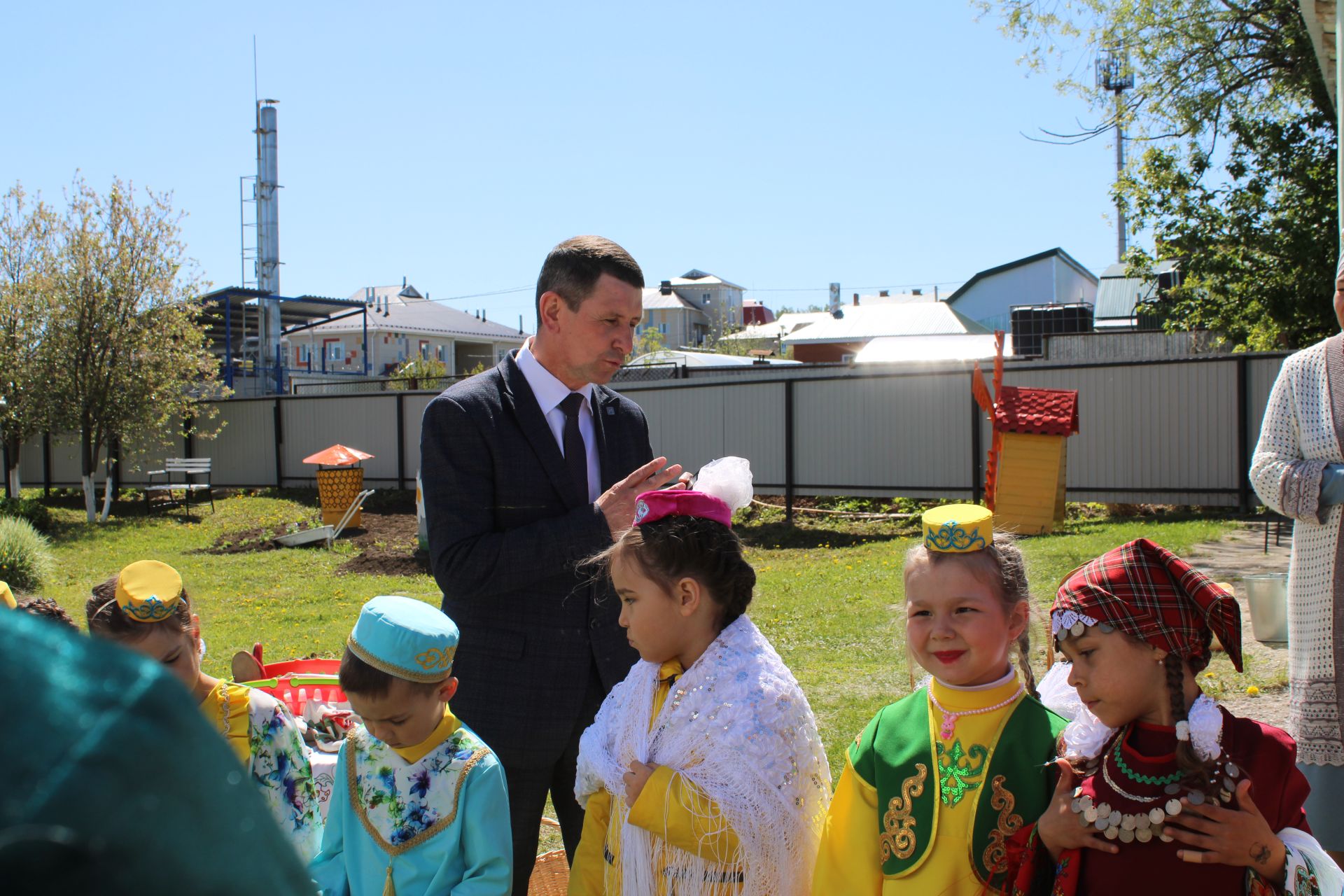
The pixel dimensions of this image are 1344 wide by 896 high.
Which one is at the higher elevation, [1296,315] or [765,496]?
[1296,315]

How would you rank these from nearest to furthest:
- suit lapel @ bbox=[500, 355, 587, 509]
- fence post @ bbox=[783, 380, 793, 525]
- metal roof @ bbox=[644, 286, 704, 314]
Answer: suit lapel @ bbox=[500, 355, 587, 509], fence post @ bbox=[783, 380, 793, 525], metal roof @ bbox=[644, 286, 704, 314]

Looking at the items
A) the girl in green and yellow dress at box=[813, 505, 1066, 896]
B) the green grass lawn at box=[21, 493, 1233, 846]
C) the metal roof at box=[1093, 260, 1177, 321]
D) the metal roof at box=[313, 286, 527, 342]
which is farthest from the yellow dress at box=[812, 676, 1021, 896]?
the metal roof at box=[313, 286, 527, 342]

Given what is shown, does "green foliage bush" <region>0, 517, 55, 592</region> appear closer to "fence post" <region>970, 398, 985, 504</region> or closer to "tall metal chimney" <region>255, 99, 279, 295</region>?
"fence post" <region>970, 398, 985, 504</region>

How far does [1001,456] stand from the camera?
11539mm

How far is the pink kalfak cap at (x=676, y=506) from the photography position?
2.22m

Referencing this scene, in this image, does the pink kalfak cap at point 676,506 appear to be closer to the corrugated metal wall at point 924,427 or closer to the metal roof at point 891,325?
the corrugated metal wall at point 924,427

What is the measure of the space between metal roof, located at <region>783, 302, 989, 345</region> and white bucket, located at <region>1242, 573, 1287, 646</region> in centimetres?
3759

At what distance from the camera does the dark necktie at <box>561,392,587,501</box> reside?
8.48ft

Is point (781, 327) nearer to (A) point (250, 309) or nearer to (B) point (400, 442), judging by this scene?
(A) point (250, 309)

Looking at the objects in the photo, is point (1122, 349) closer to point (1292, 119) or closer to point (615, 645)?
point (1292, 119)

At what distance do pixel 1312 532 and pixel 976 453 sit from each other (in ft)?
36.6

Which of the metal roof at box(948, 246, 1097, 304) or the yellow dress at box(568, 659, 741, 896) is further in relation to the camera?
the metal roof at box(948, 246, 1097, 304)

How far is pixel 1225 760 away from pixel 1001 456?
10.1 m

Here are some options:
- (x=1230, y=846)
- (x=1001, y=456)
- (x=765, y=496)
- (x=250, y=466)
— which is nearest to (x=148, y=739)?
(x=1230, y=846)
